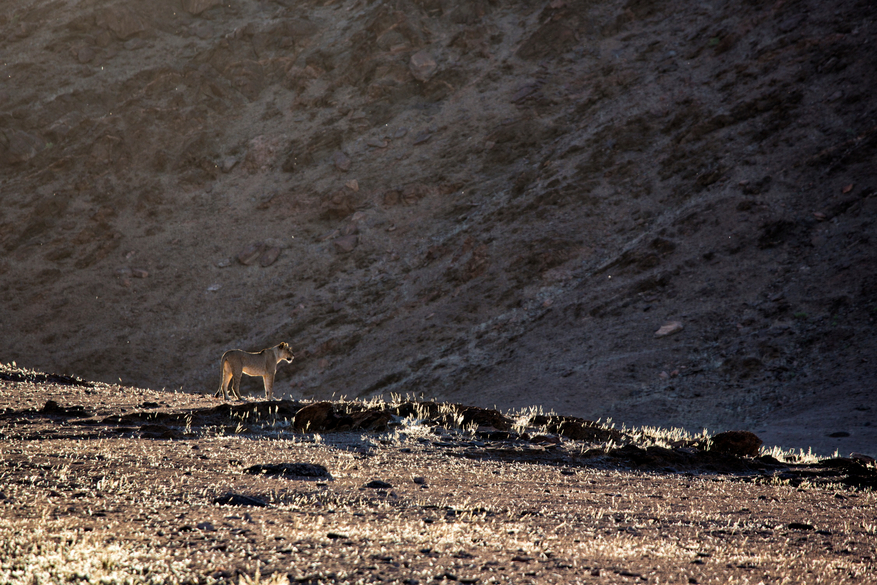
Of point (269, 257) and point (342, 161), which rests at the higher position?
point (342, 161)

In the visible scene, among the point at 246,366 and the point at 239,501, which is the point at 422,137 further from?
the point at 239,501

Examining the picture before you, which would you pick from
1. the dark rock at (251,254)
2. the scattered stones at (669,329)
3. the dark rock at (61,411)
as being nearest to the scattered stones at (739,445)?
the dark rock at (61,411)

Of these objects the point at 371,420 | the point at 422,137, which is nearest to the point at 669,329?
the point at 371,420

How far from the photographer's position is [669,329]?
21828mm

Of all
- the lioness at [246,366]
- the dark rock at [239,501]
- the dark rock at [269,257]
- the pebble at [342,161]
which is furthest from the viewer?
the pebble at [342,161]

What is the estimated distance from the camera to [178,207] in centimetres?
3834

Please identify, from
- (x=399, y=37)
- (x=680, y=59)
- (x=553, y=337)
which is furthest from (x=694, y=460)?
(x=399, y=37)

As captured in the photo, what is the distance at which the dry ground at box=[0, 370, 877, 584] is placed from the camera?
3.25m

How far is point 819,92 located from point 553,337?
16397mm

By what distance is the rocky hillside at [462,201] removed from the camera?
69.5 feet

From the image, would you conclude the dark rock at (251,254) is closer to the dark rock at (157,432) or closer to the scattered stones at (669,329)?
the scattered stones at (669,329)

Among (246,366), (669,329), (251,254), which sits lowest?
(246,366)

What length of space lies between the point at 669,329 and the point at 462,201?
15.2m

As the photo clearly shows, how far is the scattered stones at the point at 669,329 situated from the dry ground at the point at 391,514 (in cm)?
1267
